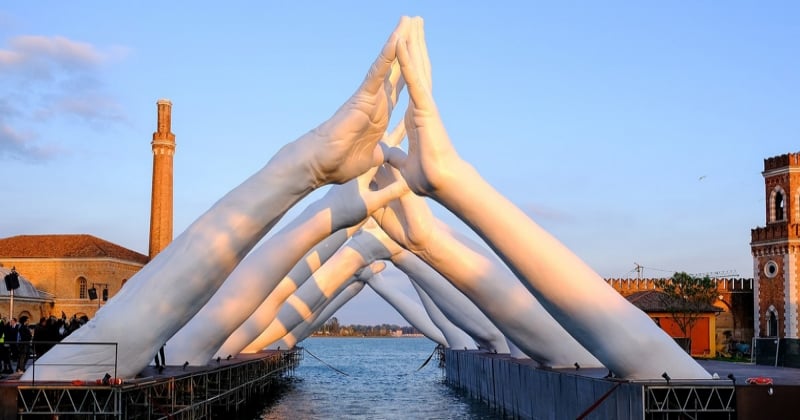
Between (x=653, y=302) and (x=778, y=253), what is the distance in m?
7.83

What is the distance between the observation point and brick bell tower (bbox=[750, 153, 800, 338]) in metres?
53.1

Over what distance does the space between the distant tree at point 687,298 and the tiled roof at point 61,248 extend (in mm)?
37996

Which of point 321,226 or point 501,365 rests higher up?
point 321,226

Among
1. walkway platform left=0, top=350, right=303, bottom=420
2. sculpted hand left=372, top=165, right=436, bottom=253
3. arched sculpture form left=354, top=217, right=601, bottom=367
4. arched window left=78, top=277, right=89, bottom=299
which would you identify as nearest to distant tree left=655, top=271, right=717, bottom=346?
arched sculpture form left=354, top=217, right=601, bottom=367

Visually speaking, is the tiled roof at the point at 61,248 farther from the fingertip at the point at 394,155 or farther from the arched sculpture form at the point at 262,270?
the fingertip at the point at 394,155

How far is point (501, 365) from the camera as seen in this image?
102 ft

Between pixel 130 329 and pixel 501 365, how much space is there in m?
16.0

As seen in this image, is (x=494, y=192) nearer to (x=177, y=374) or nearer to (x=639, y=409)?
(x=639, y=409)

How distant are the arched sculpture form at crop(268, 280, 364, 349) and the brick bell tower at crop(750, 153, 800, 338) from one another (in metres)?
24.6

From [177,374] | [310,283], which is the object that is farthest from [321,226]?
[310,283]

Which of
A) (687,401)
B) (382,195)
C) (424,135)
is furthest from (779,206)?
(424,135)

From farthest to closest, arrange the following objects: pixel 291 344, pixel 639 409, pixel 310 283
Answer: pixel 291 344
pixel 310 283
pixel 639 409

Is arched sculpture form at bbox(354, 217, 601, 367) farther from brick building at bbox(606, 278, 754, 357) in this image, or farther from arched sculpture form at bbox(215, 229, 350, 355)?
brick building at bbox(606, 278, 754, 357)

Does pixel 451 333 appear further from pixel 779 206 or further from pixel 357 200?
pixel 357 200
